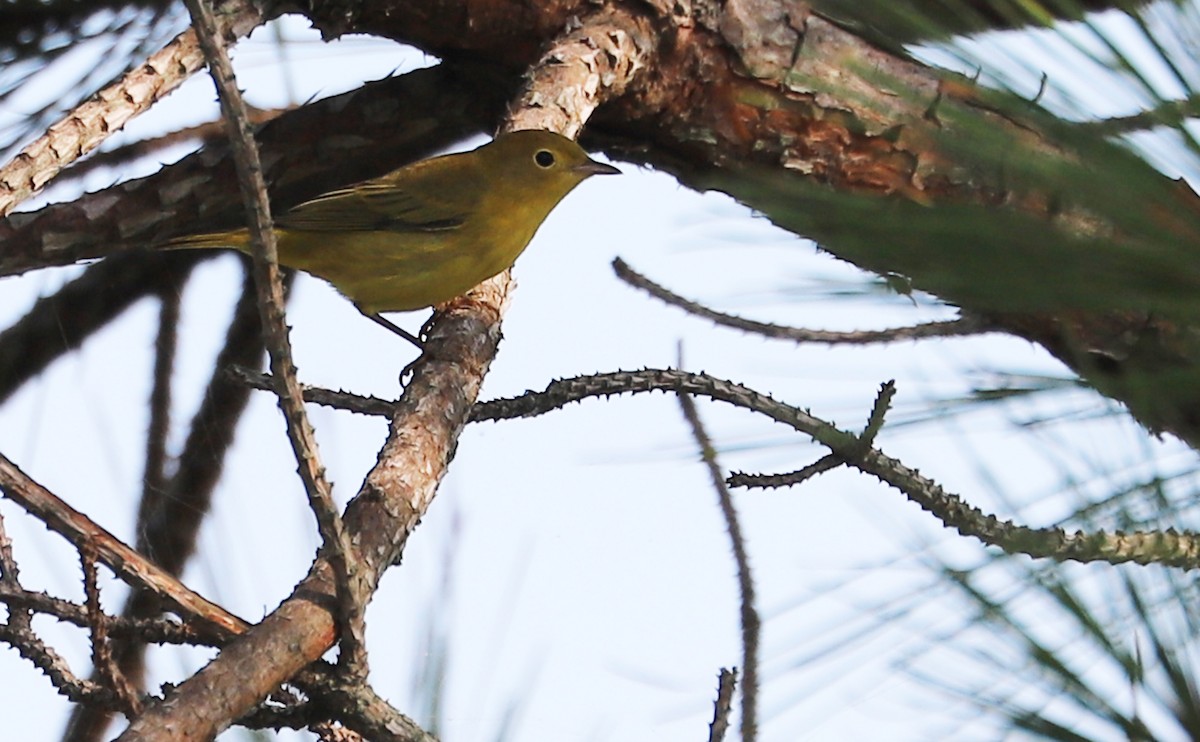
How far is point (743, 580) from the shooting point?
262cm

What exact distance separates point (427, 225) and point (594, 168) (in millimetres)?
457

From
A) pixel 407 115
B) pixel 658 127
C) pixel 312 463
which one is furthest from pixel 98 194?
pixel 312 463

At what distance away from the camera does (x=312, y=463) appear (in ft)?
4.76

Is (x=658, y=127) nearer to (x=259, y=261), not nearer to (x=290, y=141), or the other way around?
(x=290, y=141)

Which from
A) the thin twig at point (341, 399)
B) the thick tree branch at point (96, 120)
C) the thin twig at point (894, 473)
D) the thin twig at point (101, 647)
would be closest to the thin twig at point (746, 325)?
the thin twig at point (894, 473)

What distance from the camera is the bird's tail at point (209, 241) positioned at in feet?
9.69

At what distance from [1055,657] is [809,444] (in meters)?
0.32

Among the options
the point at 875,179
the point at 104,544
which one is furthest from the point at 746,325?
the point at 104,544

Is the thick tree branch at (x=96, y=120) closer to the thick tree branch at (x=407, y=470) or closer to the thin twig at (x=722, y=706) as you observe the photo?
the thick tree branch at (x=407, y=470)

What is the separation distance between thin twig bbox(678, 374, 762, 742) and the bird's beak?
0.90 meters

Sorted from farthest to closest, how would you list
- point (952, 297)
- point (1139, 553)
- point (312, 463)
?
point (312, 463) < point (1139, 553) < point (952, 297)

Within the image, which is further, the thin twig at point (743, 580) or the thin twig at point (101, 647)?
the thin twig at point (743, 580)

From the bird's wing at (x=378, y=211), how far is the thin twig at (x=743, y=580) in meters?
1.09

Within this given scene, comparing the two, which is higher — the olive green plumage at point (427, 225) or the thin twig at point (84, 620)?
the olive green plumage at point (427, 225)
